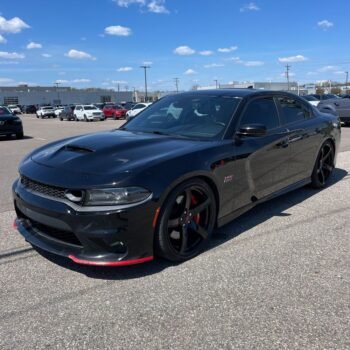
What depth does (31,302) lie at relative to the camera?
10.2 feet

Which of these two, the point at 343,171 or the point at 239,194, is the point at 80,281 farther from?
the point at 343,171

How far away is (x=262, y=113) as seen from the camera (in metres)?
4.96

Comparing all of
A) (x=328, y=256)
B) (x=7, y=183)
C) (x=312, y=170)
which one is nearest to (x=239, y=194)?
(x=328, y=256)

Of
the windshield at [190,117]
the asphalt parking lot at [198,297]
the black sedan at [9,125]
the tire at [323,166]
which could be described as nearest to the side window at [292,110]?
the tire at [323,166]

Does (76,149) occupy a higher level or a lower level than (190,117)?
lower

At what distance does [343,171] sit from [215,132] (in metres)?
4.50

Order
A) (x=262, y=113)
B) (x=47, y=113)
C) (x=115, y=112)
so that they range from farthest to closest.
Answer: (x=47, y=113) → (x=115, y=112) → (x=262, y=113)

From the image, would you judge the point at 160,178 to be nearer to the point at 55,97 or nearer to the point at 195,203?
the point at 195,203

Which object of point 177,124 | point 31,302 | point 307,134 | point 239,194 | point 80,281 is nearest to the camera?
point 31,302

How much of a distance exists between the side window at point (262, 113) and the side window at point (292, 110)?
247mm

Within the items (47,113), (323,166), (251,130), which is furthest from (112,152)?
(47,113)

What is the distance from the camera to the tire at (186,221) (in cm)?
349

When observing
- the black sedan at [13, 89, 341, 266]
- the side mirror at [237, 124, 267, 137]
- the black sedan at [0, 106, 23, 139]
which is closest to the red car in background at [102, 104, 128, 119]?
the black sedan at [0, 106, 23, 139]

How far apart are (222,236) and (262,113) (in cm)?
159
